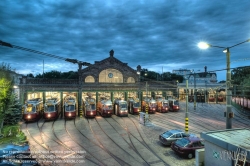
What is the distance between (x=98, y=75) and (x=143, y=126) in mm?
21108

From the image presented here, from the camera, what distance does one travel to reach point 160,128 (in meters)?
24.7

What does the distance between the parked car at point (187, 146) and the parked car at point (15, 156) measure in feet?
38.1

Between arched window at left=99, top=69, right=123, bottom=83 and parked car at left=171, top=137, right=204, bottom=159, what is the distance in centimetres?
2956

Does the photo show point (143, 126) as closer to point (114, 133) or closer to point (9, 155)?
point (114, 133)

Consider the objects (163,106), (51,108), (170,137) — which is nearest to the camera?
(170,137)

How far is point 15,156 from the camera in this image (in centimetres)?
1116

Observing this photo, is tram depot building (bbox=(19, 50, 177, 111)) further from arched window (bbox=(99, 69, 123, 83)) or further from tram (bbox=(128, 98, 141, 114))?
tram (bbox=(128, 98, 141, 114))

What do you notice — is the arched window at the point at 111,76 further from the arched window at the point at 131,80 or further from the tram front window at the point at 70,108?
the tram front window at the point at 70,108

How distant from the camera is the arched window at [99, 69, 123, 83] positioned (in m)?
43.0

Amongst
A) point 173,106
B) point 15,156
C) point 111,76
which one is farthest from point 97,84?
point 15,156

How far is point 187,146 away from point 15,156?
13.5 meters

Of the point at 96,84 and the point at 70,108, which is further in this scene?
the point at 96,84

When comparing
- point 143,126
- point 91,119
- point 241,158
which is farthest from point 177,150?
point 91,119

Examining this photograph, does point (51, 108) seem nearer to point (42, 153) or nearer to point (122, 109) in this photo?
point (122, 109)
